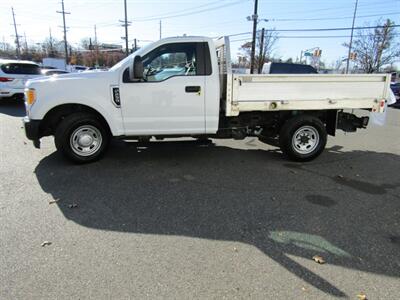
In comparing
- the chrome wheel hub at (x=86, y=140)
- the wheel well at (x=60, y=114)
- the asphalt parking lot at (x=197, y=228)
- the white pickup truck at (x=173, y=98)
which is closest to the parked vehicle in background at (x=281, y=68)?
the white pickup truck at (x=173, y=98)

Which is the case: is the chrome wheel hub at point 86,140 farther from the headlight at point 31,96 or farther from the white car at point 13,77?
the white car at point 13,77

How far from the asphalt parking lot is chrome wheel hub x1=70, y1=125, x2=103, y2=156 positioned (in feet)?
0.99

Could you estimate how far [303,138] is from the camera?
236 inches

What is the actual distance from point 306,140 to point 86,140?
4109mm

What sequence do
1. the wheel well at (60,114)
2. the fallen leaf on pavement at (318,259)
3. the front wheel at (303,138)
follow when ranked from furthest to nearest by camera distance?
the front wheel at (303,138) → the wheel well at (60,114) → the fallen leaf on pavement at (318,259)

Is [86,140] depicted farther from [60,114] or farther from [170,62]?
[170,62]

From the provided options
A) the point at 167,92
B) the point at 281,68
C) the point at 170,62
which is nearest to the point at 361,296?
the point at 167,92

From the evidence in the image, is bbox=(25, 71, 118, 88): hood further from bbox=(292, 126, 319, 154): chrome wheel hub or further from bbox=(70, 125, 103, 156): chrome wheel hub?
bbox=(292, 126, 319, 154): chrome wheel hub

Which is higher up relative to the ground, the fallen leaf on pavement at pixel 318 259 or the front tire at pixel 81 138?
the front tire at pixel 81 138

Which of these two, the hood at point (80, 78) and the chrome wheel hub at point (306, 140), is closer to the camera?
the hood at point (80, 78)

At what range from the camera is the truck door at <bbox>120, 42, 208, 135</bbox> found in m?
5.19

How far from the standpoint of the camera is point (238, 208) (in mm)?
3959

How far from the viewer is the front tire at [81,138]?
527 cm

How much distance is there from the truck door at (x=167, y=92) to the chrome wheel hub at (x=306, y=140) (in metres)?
1.93
